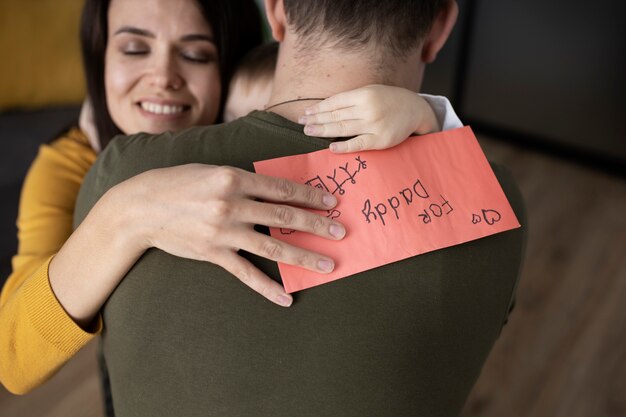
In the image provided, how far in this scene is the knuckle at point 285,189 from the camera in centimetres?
61

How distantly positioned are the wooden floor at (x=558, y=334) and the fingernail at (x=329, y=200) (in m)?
1.30

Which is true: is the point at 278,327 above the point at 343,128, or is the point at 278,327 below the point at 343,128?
below

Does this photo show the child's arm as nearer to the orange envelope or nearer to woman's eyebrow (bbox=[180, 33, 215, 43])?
the orange envelope

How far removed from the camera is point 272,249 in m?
0.60

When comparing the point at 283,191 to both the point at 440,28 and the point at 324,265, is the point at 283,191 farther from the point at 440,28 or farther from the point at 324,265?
the point at 440,28

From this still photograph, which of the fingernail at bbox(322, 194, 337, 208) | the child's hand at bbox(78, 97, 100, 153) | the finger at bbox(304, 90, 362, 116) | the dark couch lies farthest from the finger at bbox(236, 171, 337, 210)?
the dark couch

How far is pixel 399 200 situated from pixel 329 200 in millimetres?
92

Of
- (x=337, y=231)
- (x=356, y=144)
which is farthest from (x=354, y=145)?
(x=337, y=231)

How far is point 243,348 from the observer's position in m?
0.61

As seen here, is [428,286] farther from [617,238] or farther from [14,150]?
[617,238]

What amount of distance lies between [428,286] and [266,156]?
24cm

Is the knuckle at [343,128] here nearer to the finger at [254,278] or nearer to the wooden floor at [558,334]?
the finger at [254,278]

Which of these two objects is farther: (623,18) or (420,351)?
(623,18)

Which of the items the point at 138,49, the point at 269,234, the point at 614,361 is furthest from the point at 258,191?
the point at 614,361
